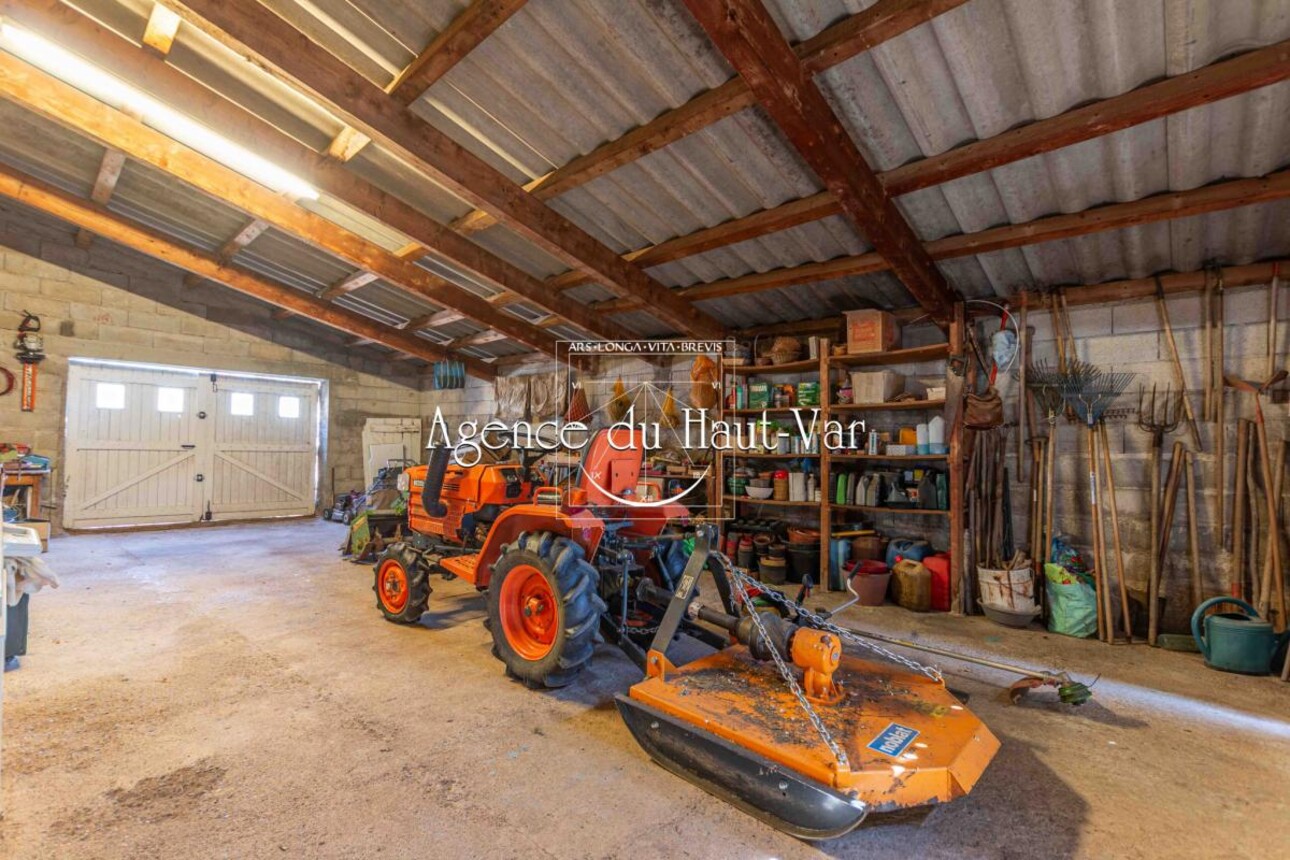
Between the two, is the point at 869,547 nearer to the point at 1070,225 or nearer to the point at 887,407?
the point at 887,407

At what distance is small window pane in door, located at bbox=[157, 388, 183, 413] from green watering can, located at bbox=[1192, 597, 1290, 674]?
10226 mm

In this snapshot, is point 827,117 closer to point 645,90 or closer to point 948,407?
point 645,90

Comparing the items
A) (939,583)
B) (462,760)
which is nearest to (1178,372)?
(939,583)

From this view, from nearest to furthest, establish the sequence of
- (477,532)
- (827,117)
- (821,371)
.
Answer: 1. (827,117)
2. (477,532)
3. (821,371)

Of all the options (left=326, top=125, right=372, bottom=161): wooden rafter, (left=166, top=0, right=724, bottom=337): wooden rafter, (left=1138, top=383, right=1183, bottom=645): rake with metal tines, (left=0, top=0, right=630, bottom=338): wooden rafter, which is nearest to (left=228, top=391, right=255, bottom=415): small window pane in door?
(left=0, top=0, right=630, bottom=338): wooden rafter

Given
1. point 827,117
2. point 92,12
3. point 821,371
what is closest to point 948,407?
point 821,371

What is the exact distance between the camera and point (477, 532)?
357 cm

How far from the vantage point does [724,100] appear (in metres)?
2.62

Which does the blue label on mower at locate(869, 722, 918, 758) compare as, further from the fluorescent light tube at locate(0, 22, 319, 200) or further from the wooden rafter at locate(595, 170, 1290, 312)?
the fluorescent light tube at locate(0, 22, 319, 200)

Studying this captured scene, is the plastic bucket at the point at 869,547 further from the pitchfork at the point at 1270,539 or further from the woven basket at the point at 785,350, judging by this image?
the pitchfork at the point at 1270,539

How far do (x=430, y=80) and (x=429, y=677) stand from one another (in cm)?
296

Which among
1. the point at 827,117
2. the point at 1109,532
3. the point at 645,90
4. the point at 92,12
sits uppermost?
the point at 92,12

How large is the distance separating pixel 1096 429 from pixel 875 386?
4.71ft

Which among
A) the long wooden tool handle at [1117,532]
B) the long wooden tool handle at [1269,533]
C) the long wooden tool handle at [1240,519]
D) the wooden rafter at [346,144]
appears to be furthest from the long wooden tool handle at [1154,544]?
the wooden rafter at [346,144]
